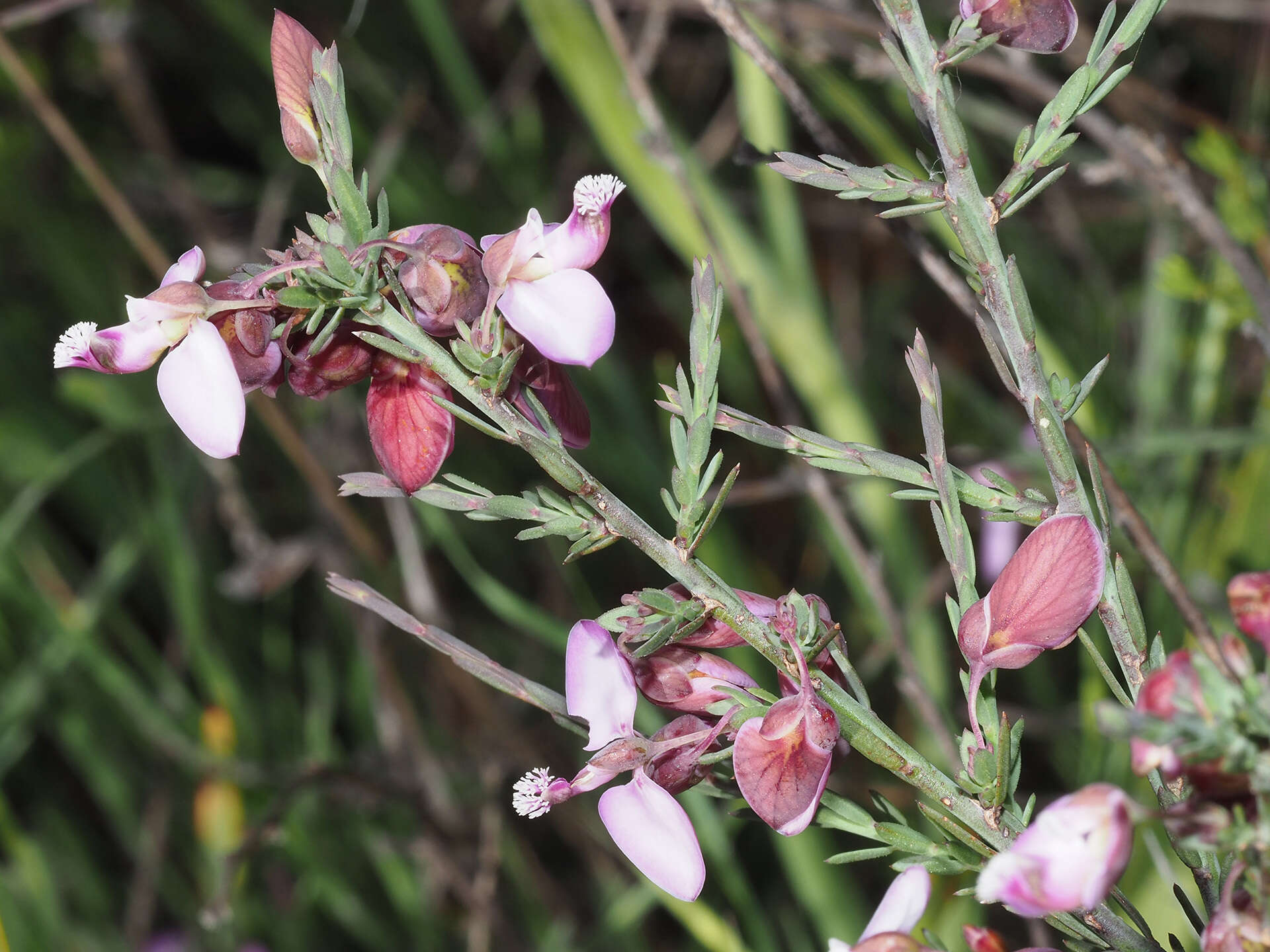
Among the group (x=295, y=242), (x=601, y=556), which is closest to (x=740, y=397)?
(x=601, y=556)

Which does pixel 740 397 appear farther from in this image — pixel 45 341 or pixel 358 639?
pixel 45 341

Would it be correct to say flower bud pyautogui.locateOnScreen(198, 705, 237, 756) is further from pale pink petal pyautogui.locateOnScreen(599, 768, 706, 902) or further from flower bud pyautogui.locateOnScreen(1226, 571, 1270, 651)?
flower bud pyautogui.locateOnScreen(1226, 571, 1270, 651)

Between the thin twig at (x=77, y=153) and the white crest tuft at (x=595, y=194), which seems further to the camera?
the thin twig at (x=77, y=153)

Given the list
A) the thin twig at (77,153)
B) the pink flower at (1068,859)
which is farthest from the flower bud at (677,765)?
the thin twig at (77,153)

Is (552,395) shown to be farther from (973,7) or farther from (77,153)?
(77,153)

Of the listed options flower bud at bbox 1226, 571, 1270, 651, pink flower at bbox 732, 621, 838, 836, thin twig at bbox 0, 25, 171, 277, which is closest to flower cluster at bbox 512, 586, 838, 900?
pink flower at bbox 732, 621, 838, 836

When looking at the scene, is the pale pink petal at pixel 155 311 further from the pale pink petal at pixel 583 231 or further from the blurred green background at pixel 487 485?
the blurred green background at pixel 487 485
